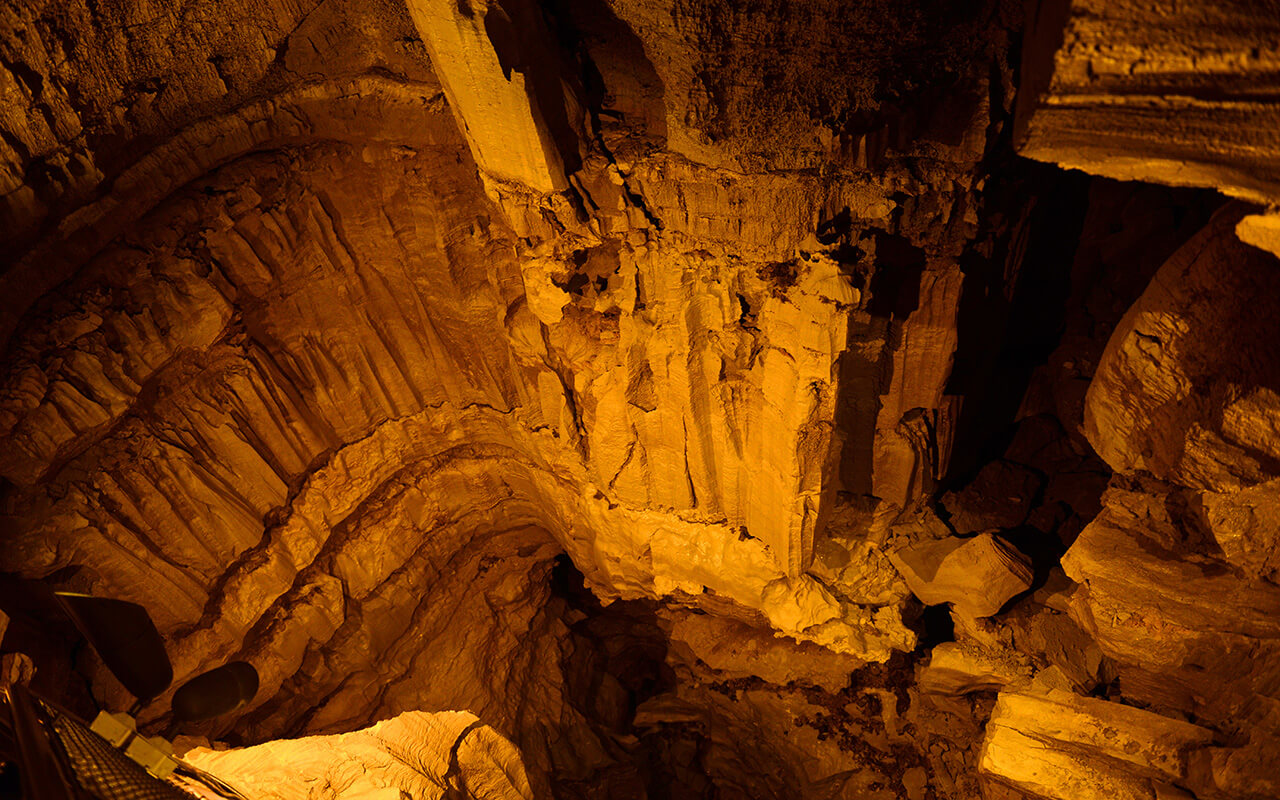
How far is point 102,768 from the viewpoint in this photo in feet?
6.78

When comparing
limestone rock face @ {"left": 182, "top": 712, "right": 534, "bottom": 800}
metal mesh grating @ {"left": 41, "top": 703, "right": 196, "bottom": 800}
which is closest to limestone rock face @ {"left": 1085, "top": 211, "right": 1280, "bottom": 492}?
limestone rock face @ {"left": 182, "top": 712, "right": 534, "bottom": 800}

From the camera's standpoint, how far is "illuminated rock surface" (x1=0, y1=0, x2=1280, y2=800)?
2516 millimetres

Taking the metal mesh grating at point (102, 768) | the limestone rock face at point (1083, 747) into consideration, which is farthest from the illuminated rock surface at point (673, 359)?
the metal mesh grating at point (102, 768)

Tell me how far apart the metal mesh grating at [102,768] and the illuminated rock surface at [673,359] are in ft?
2.93

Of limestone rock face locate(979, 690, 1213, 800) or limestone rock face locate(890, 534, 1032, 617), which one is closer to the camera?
limestone rock face locate(979, 690, 1213, 800)

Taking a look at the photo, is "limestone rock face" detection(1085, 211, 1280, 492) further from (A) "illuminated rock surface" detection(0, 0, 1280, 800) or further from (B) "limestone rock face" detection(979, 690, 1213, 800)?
(B) "limestone rock face" detection(979, 690, 1213, 800)

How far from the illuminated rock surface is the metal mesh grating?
0.89 metres

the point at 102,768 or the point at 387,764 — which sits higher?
the point at 102,768

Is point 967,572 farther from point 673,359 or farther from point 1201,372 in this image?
point 673,359

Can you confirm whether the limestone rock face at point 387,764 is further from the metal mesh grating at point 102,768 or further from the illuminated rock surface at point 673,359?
the metal mesh grating at point 102,768

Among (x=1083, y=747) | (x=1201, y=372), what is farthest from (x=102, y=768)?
(x=1083, y=747)

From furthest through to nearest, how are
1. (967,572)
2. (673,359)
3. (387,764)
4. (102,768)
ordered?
1. (967,572)
2. (673,359)
3. (387,764)
4. (102,768)

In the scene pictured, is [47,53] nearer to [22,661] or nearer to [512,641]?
[22,661]

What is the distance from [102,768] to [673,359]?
7.84 feet
